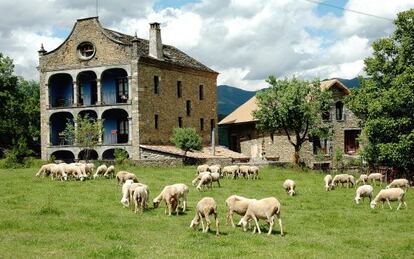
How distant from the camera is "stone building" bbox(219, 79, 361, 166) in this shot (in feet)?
178

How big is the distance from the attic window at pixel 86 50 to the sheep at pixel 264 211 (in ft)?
121

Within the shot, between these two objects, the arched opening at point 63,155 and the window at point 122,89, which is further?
the arched opening at point 63,155

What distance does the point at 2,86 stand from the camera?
6038 centimetres

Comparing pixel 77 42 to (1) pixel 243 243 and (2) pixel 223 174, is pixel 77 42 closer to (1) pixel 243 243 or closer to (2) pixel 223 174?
(2) pixel 223 174

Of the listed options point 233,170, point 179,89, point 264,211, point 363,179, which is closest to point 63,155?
point 179,89

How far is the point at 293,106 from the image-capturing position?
45531 millimetres

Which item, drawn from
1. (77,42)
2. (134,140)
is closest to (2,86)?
(77,42)

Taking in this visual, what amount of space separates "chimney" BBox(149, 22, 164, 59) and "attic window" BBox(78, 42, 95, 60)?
17.8 feet

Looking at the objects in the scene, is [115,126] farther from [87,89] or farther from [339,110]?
[339,110]

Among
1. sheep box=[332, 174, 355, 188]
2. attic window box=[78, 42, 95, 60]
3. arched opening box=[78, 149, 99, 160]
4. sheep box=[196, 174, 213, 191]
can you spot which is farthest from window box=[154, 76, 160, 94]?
sheep box=[196, 174, 213, 191]

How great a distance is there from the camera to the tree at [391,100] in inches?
1484

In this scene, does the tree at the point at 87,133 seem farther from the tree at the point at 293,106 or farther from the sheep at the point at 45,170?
the tree at the point at 293,106

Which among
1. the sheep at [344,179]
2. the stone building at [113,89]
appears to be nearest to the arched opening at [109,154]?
the stone building at [113,89]

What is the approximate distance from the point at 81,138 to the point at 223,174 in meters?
13.8
